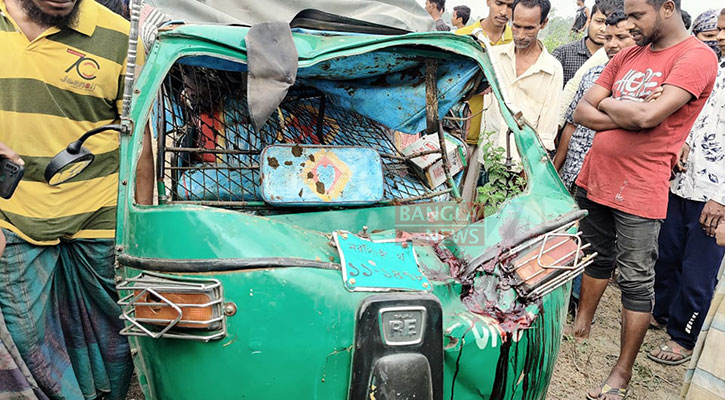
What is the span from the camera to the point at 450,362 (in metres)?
1.80

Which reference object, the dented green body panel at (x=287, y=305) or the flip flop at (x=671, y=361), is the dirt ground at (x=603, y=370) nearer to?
the flip flop at (x=671, y=361)

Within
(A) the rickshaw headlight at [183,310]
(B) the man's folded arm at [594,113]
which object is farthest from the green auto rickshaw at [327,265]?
(B) the man's folded arm at [594,113]

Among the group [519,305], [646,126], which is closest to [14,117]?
[519,305]

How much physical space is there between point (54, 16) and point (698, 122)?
12.9 feet

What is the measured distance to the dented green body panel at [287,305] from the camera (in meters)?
1.66

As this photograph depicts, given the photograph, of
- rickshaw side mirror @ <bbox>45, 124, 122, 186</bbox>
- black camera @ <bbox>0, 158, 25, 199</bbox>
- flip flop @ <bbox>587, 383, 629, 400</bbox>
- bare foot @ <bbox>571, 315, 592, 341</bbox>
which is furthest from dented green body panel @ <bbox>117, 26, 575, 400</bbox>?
bare foot @ <bbox>571, 315, 592, 341</bbox>

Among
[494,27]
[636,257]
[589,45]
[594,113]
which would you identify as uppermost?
[494,27]

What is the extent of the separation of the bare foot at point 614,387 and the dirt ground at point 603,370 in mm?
101

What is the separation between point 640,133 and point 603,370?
1.59 m

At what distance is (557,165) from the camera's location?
426cm

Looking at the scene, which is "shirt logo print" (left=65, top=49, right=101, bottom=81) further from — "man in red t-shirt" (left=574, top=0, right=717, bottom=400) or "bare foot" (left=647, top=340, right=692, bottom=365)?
"bare foot" (left=647, top=340, right=692, bottom=365)

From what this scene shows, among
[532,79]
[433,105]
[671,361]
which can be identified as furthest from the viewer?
[532,79]

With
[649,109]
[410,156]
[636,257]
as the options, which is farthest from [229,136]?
[636,257]

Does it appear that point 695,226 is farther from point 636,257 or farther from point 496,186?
point 496,186
